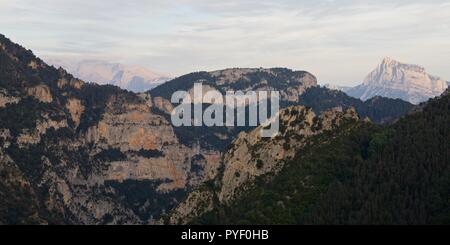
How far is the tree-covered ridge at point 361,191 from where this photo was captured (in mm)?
167625

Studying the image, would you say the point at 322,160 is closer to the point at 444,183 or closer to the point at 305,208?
the point at 305,208

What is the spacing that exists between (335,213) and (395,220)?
15491 millimetres

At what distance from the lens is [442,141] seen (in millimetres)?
191500

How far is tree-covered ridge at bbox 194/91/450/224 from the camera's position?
167625 mm

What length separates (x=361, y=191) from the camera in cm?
18062
